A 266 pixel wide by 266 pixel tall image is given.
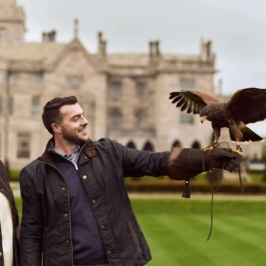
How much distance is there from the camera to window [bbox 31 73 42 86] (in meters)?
38.0

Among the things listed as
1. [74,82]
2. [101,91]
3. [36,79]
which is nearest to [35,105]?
[36,79]

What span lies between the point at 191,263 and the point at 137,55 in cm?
3499

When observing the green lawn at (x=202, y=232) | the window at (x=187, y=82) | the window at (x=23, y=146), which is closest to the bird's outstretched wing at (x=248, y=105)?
the green lawn at (x=202, y=232)

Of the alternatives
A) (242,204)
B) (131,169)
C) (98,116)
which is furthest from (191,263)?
(98,116)

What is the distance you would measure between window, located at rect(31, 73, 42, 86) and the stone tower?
6447 millimetres

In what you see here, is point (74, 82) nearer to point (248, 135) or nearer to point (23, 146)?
point (23, 146)

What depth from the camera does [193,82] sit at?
38.5 meters

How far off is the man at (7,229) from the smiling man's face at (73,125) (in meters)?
0.56

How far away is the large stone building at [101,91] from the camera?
37438 millimetres

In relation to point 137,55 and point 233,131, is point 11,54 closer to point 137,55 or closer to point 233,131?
point 137,55

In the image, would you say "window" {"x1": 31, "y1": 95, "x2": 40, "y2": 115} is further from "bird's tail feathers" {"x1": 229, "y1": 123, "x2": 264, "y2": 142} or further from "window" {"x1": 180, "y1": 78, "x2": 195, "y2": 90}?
"bird's tail feathers" {"x1": 229, "y1": 123, "x2": 264, "y2": 142}

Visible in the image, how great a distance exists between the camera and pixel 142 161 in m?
3.25

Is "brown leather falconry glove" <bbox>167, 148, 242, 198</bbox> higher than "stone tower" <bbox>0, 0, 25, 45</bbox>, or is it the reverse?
"stone tower" <bbox>0, 0, 25, 45</bbox>

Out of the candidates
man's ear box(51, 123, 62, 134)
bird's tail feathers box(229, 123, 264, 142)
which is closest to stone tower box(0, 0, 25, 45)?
man's ear box(51, 123, 62, 134)
